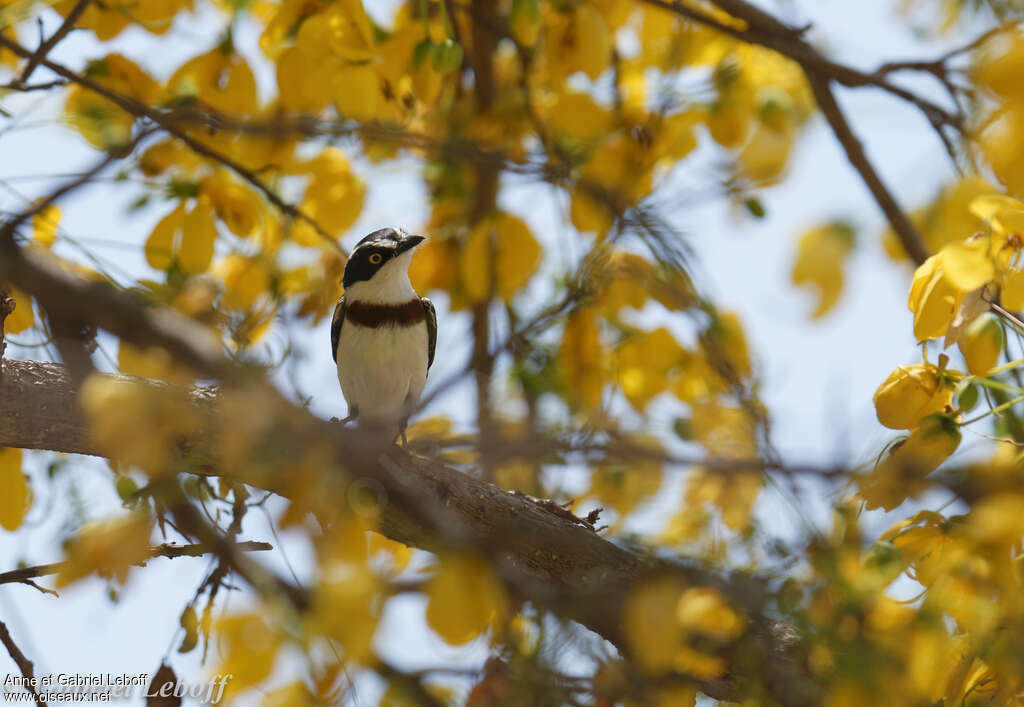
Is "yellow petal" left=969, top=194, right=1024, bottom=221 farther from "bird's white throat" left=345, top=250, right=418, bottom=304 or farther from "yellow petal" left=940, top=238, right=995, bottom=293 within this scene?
"bird's white throat" left=345, top=250, right=418, bottom=304

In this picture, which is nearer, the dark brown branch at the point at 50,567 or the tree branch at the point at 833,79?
the dark brown branch at the point at 50,567

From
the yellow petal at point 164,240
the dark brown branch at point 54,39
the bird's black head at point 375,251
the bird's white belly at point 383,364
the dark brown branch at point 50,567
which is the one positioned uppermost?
the bird's black head at point 375,251

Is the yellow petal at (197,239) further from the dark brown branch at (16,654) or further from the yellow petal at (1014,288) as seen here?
the yellow petal at (1014,288)

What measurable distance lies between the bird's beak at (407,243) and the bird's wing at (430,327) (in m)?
0.28

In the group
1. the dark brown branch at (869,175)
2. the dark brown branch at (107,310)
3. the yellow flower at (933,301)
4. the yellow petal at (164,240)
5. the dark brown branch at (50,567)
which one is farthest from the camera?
the dark brown branch at (869,175)

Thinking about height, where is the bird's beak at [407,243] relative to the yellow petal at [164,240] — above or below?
above

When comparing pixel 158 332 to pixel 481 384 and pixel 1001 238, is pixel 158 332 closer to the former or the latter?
pixel 1001 238

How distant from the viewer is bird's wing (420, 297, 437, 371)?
303 cm

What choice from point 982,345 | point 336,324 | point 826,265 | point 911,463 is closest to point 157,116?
point 911,463

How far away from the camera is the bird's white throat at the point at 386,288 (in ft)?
9.49

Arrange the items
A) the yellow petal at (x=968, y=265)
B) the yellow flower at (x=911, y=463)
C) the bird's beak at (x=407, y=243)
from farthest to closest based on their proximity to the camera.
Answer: the bird's beak at (x=407, y=243) < the yellow petal at (x=968, y=265) < the yellow flower at (x=911, y=463)

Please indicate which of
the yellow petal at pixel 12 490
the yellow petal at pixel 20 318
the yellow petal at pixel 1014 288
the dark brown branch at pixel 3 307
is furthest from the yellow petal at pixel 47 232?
the yellow petal at pixel 1014 288

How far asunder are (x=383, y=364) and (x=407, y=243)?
0.41 meters

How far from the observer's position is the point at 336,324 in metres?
3.08
